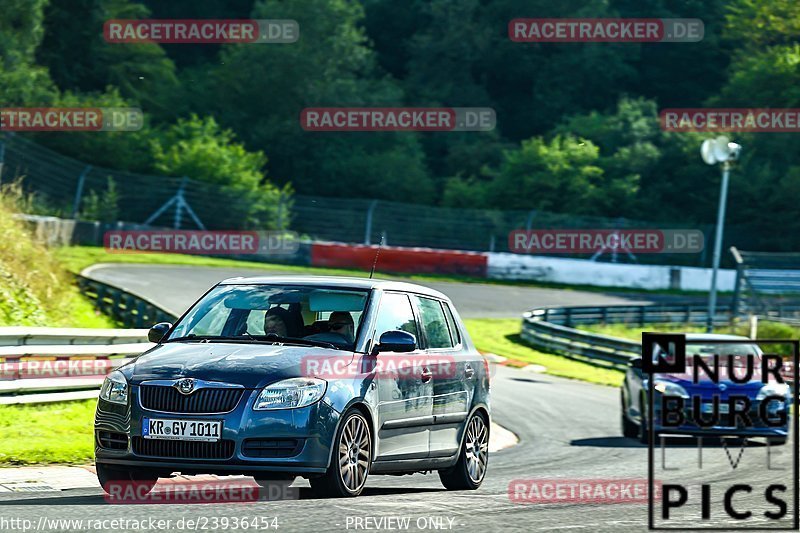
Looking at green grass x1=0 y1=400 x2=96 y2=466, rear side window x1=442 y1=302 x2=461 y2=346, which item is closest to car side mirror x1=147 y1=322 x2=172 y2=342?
green grass x1=0 y1=400 x2=96 y2=466

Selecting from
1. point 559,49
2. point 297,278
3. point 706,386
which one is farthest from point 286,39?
point 297,278

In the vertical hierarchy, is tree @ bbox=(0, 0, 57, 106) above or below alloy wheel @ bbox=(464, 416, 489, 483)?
above

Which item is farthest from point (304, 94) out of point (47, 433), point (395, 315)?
point (395, 315)

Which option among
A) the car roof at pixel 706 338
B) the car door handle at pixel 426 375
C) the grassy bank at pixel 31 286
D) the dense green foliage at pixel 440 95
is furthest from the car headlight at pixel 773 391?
the dense green foliage at pixel 440 95

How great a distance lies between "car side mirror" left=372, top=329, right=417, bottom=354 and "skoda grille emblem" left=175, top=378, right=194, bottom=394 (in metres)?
1.50

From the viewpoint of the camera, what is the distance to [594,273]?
46.3 m

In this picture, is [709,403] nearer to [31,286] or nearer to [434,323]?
[434,323]

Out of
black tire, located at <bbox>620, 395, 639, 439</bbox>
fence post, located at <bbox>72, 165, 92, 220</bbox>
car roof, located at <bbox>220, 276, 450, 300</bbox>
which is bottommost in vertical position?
black tire, located at <bbox>620, 395, 639, 439</bbox>

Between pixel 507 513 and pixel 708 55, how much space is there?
7066 centimetres

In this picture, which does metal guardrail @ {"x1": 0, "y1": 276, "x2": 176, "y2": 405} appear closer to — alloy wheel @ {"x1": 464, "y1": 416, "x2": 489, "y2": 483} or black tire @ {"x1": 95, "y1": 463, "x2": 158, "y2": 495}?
black tire @ {"x1": 95, "y1": 463, "x2": 158, "y2": 495}

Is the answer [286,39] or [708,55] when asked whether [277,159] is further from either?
[708,55]

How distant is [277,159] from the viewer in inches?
2633

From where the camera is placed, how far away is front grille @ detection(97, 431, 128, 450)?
28.2 ft

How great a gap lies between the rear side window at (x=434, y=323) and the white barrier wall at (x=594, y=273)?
33.7 metres
